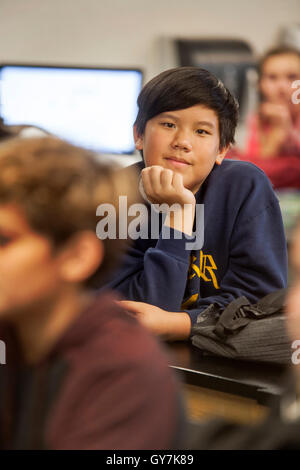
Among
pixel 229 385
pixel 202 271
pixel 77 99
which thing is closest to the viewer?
pixel 229 385

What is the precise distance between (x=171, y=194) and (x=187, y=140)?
5.4 inches

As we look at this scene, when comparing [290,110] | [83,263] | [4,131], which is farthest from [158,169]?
[290,110]

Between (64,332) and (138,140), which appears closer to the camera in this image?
(64,332)

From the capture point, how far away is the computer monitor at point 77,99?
3.47 m

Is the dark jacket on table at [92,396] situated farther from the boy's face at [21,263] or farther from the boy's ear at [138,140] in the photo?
the boy's ear at [138,140]

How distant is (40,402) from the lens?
1.80 feet

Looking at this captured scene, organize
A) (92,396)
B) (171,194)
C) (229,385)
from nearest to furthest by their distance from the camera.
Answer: (92,396) → (229,385) → (171,194)

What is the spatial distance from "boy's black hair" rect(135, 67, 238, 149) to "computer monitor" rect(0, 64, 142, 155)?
210cm

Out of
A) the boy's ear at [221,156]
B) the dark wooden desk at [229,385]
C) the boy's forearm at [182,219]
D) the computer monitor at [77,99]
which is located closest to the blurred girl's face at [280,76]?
the computer monitor at [77,99]

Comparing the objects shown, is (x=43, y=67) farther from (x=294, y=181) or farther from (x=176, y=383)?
(x=176, y=383)

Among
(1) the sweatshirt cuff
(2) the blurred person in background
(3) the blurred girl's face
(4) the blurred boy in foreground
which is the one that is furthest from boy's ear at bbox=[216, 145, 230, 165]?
(3) the blurred girl's face

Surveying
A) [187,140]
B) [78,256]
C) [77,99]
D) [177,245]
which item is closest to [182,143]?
[187,140]

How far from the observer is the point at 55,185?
0.56 metres

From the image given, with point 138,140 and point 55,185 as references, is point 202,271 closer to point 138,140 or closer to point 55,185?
point 138,140
